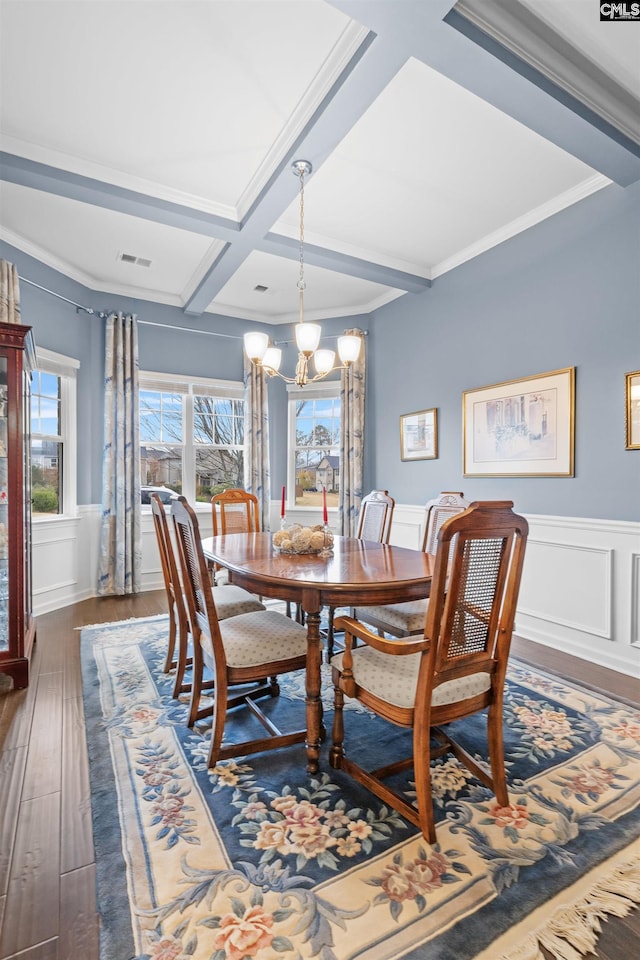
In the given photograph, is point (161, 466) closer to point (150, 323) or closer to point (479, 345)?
point (150, 323)

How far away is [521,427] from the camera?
138 inches

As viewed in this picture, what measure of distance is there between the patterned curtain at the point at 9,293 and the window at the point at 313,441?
9.33 ft

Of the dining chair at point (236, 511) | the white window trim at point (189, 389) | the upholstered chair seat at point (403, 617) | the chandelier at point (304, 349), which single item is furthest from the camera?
the white window trim at point (189, 389)

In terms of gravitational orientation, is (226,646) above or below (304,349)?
below

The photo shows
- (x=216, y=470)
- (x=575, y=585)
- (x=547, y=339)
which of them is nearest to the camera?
(x=575, y=585)

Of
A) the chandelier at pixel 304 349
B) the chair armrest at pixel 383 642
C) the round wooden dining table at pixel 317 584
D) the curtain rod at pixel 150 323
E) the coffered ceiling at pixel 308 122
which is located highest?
the coffered ceiling at pixel 308 122

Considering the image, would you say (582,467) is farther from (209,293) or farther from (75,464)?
(75,464)

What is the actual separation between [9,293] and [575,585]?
14.9 ft

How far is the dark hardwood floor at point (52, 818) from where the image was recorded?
120 centimetres

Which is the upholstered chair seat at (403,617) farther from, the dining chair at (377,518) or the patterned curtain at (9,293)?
the patterned curtain at (9,293)

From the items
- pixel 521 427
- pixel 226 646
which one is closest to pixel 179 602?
pixel 226 646

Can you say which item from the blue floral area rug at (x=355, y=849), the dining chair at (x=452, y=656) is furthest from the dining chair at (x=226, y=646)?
the dining chair at (x=452, y=656)

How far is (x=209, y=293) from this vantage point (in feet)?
14.7

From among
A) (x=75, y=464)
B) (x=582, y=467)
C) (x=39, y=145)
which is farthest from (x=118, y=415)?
(x=582, y=467)
